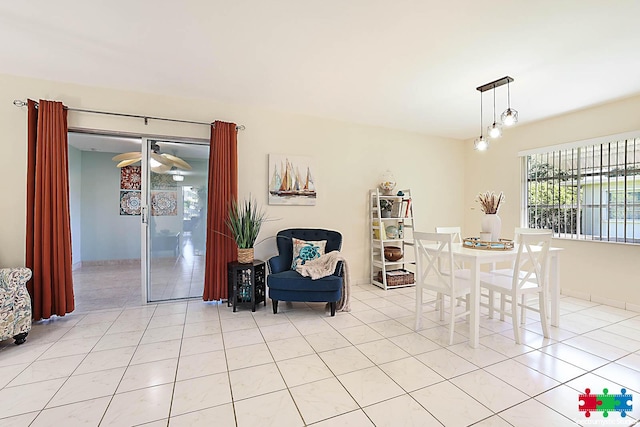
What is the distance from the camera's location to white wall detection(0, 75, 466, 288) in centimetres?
301

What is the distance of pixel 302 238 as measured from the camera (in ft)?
12.7

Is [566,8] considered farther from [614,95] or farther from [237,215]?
[237,215]

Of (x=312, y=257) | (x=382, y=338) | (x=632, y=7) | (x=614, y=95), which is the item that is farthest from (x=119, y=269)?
(x=614, y=95)

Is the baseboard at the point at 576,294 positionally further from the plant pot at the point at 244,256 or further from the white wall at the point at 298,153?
the plant pot at the point at 244,256

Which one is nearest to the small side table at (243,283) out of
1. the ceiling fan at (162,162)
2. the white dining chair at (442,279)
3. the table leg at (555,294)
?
the ceiling fan at (162,162)

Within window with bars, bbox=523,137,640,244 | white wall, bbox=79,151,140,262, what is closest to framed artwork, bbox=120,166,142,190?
white wall, bbox=79,151,140,262

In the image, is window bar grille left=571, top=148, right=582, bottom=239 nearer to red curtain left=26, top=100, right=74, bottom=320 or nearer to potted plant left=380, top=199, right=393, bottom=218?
potted plant left=380, top=199, right=393, bottom=218

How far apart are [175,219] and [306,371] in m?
2.65

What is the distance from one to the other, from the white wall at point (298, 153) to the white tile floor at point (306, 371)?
53.4 inches

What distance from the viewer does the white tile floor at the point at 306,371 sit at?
167 cm

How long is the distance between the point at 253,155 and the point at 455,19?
268 cm

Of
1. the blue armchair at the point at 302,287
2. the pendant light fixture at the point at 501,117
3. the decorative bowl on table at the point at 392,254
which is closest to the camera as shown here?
the pendant light fixture at the point at 501,117

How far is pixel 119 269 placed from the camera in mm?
A: 5699

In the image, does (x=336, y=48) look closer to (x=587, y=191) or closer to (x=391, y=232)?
(x=391, y=232)
